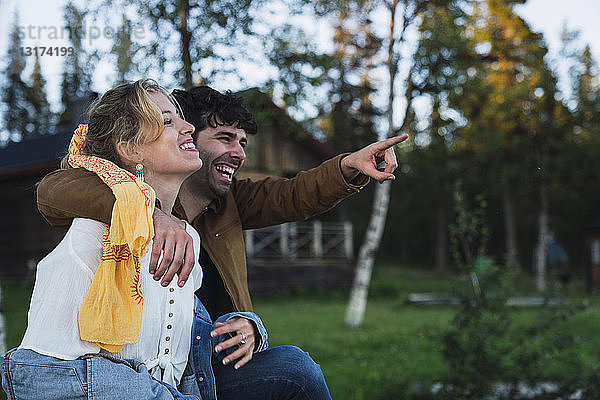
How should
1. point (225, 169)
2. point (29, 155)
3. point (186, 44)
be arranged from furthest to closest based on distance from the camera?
point (29, 155)
point (186, 44)
point (225, 169)

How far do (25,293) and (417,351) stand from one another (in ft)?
25.4

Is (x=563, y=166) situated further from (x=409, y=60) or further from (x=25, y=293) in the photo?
(x=25, y=293)

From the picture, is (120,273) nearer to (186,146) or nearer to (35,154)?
(186,146)

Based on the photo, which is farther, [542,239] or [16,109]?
[16,109]

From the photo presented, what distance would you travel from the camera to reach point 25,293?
12461 millimetres

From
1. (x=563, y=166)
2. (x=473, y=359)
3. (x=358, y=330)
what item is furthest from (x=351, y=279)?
(x=473, y=359)

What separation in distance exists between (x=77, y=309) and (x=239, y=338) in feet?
1.83

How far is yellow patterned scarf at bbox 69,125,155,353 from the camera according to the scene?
1.68 metres

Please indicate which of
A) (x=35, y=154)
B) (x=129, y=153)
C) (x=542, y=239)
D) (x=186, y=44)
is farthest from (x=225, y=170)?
(x=542, y=239)

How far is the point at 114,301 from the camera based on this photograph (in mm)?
1722

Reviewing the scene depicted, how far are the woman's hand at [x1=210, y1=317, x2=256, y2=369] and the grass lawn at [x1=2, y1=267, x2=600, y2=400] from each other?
3995 millimetres

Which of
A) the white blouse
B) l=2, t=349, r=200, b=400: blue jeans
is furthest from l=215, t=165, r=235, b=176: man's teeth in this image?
l=2, t=349, r=200, b=400: blue jeans

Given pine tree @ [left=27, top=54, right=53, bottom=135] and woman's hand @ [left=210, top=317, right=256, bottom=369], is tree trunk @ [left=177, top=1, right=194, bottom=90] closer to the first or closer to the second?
woman's hand @ [left=210, top=317, right=256, bottom=369]

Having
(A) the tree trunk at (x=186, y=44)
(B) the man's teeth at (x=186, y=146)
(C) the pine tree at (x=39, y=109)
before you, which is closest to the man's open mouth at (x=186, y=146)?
(B) the man's teeth at (x=186, y=146)
